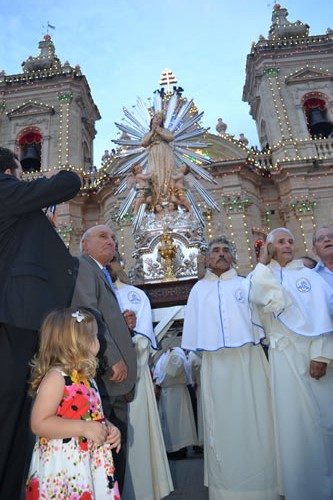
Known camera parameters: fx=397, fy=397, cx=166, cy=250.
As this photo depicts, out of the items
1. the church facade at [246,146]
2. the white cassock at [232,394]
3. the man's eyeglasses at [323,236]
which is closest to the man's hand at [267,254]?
the white cassock at [232,394]

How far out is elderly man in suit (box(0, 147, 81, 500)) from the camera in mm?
2037

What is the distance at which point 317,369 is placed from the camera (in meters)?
3.12

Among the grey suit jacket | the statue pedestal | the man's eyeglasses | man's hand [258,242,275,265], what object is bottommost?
the grey suit jacket

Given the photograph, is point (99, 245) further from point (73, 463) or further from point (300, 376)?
point (300, 376)

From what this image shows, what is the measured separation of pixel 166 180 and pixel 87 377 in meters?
7.99

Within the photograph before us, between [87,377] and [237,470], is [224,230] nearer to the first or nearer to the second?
[237,470]

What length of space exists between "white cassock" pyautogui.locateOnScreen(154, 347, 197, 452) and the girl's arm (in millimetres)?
4255

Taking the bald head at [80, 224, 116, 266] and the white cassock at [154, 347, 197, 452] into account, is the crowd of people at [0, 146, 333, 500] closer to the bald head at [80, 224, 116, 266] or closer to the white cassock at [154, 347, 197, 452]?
the bald head at [80, 224, 116, 266]

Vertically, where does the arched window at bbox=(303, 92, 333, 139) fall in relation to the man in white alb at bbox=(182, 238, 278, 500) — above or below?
above

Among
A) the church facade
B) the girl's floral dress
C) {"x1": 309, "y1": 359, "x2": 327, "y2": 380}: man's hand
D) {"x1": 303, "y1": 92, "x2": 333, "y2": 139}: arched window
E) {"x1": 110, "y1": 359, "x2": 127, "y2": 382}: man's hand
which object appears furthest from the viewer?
{"x1": 303, "y1": 92, "x2": 333, "y2": 139}: arched window

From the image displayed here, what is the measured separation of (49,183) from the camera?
2.43 meters

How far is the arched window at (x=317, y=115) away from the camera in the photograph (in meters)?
18.7

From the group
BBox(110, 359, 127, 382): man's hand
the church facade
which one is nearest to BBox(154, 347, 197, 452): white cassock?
BBox(110, 359, 127, 382): man's hand

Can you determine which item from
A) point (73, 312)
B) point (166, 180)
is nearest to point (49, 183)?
point (73, 312)
